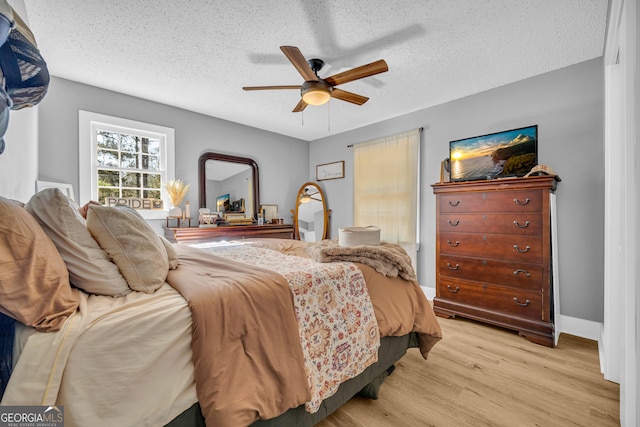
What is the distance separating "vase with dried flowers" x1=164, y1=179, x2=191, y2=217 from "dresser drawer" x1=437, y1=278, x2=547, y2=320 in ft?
10.9

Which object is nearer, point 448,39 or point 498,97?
point 448,39

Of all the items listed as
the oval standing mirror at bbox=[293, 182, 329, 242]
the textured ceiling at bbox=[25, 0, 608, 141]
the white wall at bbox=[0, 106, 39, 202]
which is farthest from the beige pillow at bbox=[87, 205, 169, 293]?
the oval standing mirror at bbox=[293, 182, 329, 242]

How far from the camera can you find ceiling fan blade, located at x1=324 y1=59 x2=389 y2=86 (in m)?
2.01

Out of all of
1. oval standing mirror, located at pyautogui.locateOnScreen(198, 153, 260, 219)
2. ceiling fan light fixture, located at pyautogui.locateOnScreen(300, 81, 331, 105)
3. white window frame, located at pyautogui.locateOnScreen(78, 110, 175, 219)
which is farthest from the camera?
oval standing mirror, located at pyautogui.locateOnScreen(198, 153, 260, 219)

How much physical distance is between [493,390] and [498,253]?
4.23ft

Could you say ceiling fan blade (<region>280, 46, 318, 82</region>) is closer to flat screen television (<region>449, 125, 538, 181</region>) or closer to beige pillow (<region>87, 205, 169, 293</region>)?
beige pillow (<region>87, 205, 169, 293</region>)

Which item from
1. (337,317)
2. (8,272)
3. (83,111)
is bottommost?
(337,317)

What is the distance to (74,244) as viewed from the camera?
1.01 metres

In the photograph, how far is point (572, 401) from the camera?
5.32 ft

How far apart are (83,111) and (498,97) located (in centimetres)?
467

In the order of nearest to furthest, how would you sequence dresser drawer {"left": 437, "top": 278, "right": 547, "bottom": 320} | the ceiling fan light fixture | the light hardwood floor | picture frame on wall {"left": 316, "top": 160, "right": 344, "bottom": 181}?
the light hardwood floor → the ceiling fan light fixture → dresser drawer {"left": 437, "top": 278, "right": 547, "bottom": 320} → picture frame on wall {"left": 316, "top": 160, "right": 344, "bottom": 181}

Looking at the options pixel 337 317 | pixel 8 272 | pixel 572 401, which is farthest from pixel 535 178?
pixel 8 272

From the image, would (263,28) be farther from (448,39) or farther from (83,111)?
(83,111)

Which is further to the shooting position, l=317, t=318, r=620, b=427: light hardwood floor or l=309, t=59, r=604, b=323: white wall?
l=309, t=59, r=604, b=323: white wall
